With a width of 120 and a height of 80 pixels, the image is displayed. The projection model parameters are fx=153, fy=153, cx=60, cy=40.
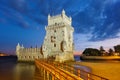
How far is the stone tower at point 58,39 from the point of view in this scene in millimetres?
53750

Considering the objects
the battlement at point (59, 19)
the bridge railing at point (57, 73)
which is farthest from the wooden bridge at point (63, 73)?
the battlement at point (59, 19)

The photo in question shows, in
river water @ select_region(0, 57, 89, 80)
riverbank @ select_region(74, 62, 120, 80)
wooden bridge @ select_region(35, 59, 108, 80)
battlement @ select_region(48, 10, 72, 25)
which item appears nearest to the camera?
wooden bridge @ select_region(35, 59, 108, 80)

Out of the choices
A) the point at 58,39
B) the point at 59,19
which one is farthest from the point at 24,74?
the point at 59,19

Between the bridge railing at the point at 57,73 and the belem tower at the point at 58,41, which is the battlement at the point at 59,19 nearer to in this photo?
the belem tower at the point at 58,41

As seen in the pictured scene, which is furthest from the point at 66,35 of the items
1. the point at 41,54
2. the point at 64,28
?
the point at 41,54

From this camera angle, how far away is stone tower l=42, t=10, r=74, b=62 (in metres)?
53.8

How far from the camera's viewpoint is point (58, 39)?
56.2 m

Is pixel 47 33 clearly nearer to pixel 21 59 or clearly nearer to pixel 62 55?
pixel 62 55

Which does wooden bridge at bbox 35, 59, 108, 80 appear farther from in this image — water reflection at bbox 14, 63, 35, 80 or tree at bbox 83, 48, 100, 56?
tree at bbox 83, 48, 100, 56

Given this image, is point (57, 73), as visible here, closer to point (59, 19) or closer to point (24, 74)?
point (24, 74)

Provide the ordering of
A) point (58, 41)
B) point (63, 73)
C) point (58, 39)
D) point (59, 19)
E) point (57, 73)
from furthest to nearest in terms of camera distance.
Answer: point (59, 19)
point (58, 39)
point (58, 41)
point (57, 73)
point (63, 73)

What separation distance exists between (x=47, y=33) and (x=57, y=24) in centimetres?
571

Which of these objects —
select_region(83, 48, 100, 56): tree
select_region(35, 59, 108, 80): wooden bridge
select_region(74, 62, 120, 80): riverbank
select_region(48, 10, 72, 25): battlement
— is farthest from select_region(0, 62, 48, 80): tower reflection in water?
select_region(83, 48, 100, 56): tree

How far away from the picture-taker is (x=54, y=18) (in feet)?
197
